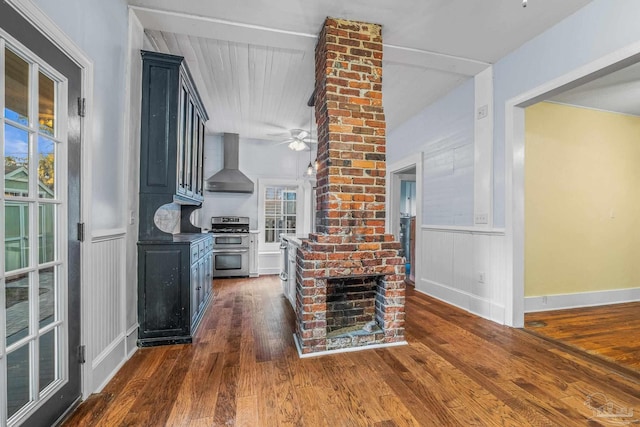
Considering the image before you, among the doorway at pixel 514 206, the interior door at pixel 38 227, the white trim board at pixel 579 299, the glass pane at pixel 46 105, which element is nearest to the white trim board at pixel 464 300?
the doorway at pixel 514 206

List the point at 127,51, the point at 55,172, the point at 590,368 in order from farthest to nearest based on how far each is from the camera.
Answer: the point at 127,51
the point at 590,368
the point at 55,172

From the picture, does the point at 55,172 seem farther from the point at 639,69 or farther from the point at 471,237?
the point at 639,69

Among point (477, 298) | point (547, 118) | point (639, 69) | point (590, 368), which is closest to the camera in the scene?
point (590, 368)

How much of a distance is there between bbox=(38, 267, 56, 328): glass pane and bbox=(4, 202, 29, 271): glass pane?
0.15 meters

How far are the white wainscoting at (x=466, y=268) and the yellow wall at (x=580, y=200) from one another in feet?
2.20

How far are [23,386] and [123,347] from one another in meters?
0.88

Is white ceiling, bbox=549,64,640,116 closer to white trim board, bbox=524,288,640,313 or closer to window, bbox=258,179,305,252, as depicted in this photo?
white trim board, bbox=524,288,640,313

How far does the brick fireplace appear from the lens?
7.30ft

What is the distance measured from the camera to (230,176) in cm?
525

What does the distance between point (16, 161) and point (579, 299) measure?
17.4 ft

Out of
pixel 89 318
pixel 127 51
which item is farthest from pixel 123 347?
pixel 127 51

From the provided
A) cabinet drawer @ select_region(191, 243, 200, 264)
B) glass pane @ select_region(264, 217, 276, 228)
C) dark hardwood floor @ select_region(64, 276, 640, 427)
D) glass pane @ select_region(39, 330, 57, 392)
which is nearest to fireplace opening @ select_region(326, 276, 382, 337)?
dark hardwood floor @ select_region(64, 276, 640, 427)

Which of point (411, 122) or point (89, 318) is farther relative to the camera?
point (411, 122)

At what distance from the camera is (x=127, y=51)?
217 cm
